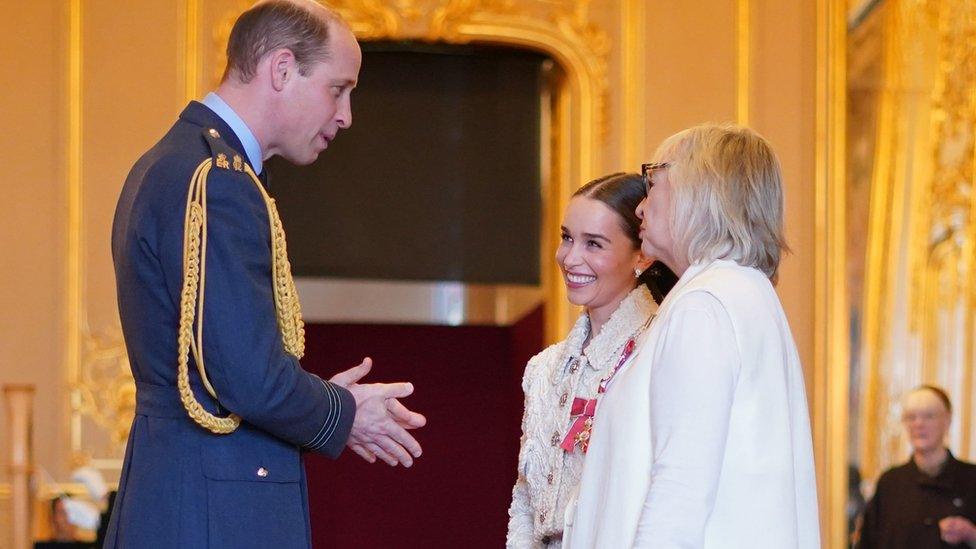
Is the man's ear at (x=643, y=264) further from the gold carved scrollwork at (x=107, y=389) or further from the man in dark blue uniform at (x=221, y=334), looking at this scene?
the gold carved scrollwork at (x=107, y=389)

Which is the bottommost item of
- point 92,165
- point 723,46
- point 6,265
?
point 6,265

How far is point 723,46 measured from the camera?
19.2 feet

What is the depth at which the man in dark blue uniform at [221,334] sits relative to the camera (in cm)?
224

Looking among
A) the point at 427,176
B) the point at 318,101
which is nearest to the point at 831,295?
the point at 427,176

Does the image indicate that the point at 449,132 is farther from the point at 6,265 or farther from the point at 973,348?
the point at 973,348

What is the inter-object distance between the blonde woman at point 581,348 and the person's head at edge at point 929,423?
3.02m

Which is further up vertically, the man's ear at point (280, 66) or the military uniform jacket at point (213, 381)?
the man's ear at point (280, 66)

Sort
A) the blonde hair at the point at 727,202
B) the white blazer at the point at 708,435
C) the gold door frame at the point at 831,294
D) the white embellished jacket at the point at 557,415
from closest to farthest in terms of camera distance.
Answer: the white blazer at the point at 708,435
the blonde hair at the point at 727,202
the white embellished jacket at the point at 557,415
the gold door frame at the point at 831,294

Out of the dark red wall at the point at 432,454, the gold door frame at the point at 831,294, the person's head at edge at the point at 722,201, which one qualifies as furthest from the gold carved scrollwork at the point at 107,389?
the person's head at edge at the point at 722,201

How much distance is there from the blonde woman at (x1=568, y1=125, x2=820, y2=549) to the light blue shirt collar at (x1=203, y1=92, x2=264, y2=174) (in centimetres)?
74

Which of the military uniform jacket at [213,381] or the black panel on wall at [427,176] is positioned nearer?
the military uniform jacket at [213,381]

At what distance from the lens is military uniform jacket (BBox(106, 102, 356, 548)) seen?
2.25 m

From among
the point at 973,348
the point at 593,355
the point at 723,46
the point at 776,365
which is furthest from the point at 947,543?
the point at 776,365

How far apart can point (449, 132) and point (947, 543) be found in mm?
2664
